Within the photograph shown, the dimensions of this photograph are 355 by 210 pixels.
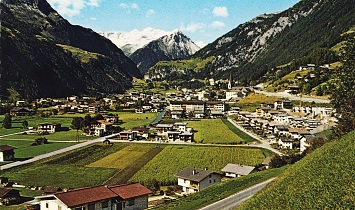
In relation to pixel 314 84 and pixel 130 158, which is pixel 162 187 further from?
pixel 314 84

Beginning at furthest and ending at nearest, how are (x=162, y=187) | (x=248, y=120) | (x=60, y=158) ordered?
(x=248, y=120) < (x=60, y=158) < (x=162, y=187)

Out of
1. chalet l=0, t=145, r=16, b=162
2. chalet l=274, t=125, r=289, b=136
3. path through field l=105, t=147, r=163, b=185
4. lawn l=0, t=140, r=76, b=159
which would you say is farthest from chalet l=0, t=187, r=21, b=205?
chalet l=274, t=125, r=289, b=136

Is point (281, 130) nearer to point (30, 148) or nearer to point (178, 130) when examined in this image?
point (178, 130)

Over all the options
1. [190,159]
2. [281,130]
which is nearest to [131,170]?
[190,159]

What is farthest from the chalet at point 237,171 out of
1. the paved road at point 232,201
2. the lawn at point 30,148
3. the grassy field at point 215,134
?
the lawn at point 30,148

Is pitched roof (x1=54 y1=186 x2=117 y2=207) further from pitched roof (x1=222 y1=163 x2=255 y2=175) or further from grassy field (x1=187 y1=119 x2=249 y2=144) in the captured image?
grassy field (x1=187 y1=119 x2=249 y2=144)

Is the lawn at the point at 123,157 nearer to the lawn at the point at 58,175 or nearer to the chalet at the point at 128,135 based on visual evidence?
the lawn at the point at 58,175

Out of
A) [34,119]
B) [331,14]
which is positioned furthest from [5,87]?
[331,14]
